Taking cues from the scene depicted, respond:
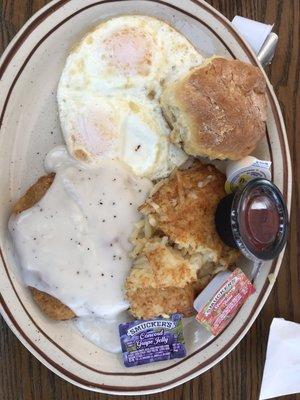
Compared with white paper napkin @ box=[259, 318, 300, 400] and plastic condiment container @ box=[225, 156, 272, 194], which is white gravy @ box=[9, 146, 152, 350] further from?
white paper napkin @ box=[259, 318, 300, 400]

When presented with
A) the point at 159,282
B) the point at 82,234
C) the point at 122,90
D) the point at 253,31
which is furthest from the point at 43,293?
the point at 253,31

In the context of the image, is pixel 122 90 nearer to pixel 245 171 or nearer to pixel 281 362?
pixel 245 171

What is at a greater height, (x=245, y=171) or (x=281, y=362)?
(x=245, y=171)

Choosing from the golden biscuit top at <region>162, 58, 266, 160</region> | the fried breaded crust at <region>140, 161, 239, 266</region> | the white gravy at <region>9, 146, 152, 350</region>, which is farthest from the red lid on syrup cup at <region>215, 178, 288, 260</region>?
the white gravy at <region>9, 146, 152, 350</region>

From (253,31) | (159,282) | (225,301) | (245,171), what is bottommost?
(225,301)

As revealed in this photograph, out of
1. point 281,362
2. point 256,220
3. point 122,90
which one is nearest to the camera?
point 256,220

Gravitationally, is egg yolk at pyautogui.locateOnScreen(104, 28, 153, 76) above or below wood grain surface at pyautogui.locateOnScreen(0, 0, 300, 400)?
above

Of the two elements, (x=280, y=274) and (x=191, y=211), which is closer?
(x=191, y=211)
